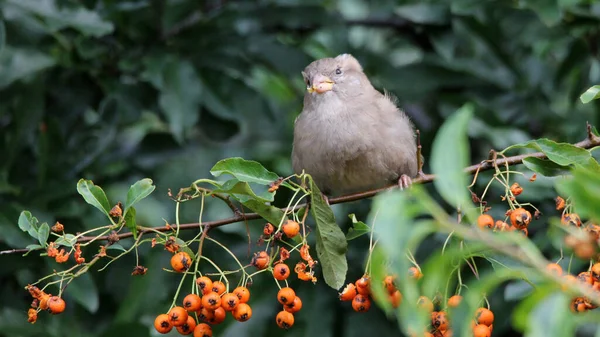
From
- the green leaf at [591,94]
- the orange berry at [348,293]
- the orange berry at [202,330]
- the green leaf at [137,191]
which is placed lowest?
the orange berry at [202,330]

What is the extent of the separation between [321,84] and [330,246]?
166 cm

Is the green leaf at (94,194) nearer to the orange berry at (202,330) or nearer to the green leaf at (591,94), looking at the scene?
the orange berry at (202,330)

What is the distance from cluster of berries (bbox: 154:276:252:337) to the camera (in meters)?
2.50

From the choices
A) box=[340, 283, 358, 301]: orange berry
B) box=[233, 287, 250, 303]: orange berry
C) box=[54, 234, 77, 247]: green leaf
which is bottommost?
box=[340, 283, 358, 301]: orange berry

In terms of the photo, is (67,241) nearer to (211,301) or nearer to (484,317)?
(211,301)

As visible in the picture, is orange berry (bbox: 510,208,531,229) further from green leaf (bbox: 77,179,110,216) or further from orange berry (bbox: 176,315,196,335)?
green leaf (bbox: 77,179,110,216)

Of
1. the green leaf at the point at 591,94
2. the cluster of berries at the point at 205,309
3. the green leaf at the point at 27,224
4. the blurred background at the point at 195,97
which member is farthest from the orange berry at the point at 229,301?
the blurred background at the point at 195,97

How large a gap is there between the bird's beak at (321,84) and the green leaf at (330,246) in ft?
5.32

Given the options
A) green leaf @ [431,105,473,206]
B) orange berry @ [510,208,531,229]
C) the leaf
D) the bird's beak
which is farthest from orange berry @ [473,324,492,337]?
the leaf

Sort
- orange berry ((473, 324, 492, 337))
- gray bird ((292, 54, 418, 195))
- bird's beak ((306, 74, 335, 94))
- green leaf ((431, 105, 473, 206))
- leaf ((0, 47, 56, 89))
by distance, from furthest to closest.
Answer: bird's beak ((306, 74, 335, 94)) < leaf ((0, 47, 56, 89)) < gray bird ((292, 54, 418, 195)) < orange berry ((473, 324, 492, 337)) < green leaf ((431, 105, 473, 206))

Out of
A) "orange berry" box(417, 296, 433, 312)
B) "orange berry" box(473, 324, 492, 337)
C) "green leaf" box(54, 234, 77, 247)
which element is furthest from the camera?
"green leaf" box(54, 234, 77, 247)

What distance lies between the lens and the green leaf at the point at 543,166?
8.85 feet

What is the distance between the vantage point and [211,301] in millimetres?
2484

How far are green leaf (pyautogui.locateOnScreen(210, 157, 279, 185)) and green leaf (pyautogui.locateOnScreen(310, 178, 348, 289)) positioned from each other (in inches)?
7.1
